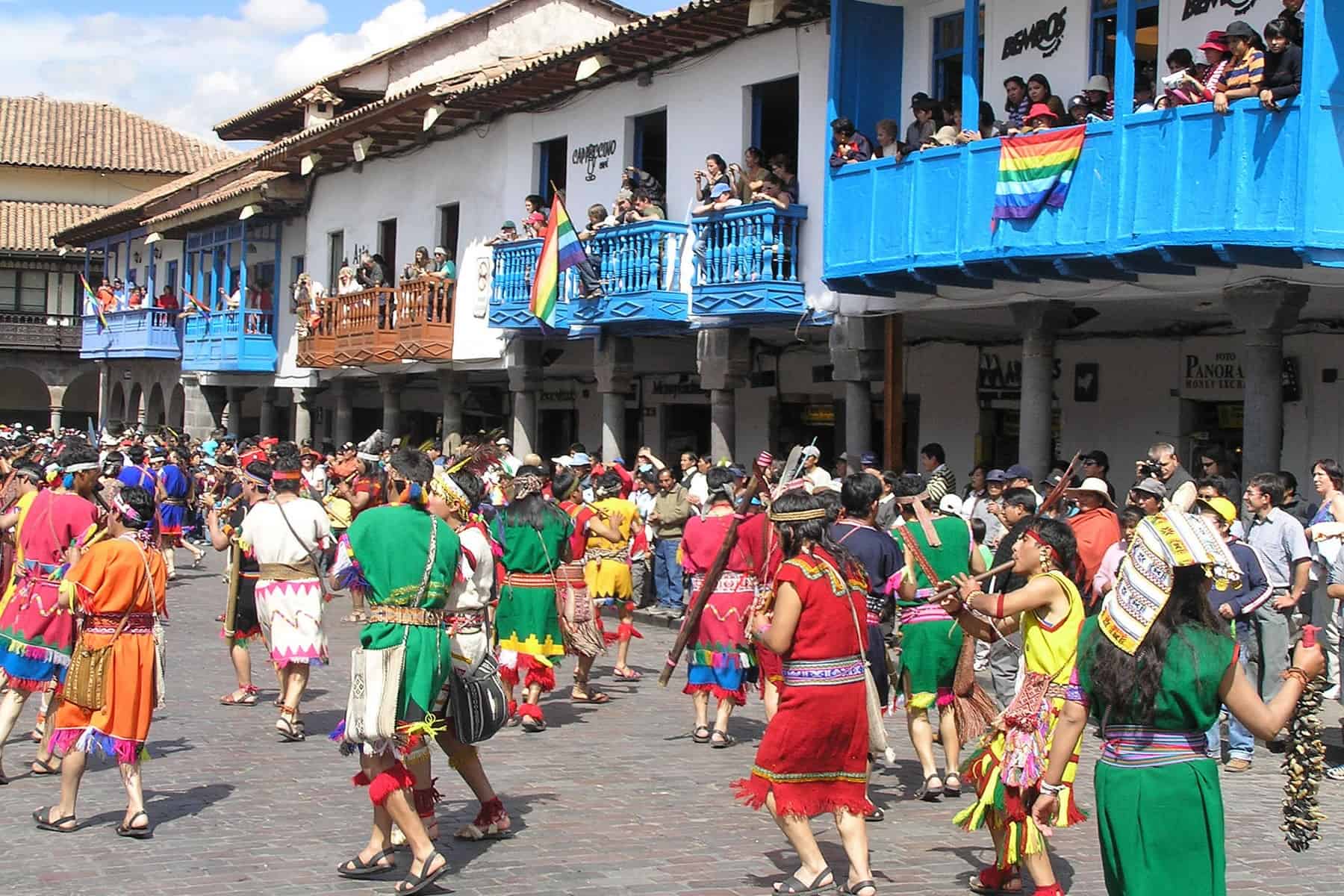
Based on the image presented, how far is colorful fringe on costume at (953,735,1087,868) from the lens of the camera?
6.58 m

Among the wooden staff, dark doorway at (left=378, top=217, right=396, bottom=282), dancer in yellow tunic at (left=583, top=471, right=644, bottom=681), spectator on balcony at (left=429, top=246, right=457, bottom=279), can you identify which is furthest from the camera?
dark doorway at (left=378, top=217, right=396, bottom=282)

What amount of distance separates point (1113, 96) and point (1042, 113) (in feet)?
2.91

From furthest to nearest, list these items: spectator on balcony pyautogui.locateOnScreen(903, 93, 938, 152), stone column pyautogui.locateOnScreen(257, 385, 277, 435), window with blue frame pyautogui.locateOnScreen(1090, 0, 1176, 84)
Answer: stone column pyautogui.locateOnScreen(257, 385, 277, 435) → spectator on balcony pyautogui.locateOnScreen(903, 93, 938, 152) → window with blue frame pyautogui.locateOnScreen(1090, 0, 1176, 84)

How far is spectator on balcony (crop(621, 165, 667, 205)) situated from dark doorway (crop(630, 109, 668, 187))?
1.17 ft

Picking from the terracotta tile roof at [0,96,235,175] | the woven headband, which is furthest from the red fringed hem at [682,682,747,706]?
the terracotta tile roof at [0,96,235,175]

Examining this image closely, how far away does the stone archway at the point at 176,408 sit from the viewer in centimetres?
4128

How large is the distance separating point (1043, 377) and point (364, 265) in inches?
599

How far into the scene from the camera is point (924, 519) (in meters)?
8.71

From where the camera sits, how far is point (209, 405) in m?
38.4

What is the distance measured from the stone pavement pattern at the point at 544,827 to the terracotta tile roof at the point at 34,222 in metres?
45.1

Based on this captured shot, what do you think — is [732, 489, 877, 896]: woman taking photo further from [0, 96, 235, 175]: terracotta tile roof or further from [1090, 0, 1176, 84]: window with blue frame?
[0, 96, 235, 175]: terracotta tile roof

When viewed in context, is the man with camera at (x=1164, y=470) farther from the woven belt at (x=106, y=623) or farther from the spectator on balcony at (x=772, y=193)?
the spectator on balcony at (x=772, y=193)

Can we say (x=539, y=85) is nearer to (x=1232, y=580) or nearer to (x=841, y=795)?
(x=841, y=795)

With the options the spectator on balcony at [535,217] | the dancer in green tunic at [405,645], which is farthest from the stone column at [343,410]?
the dancer in green tunic at [405,645]
